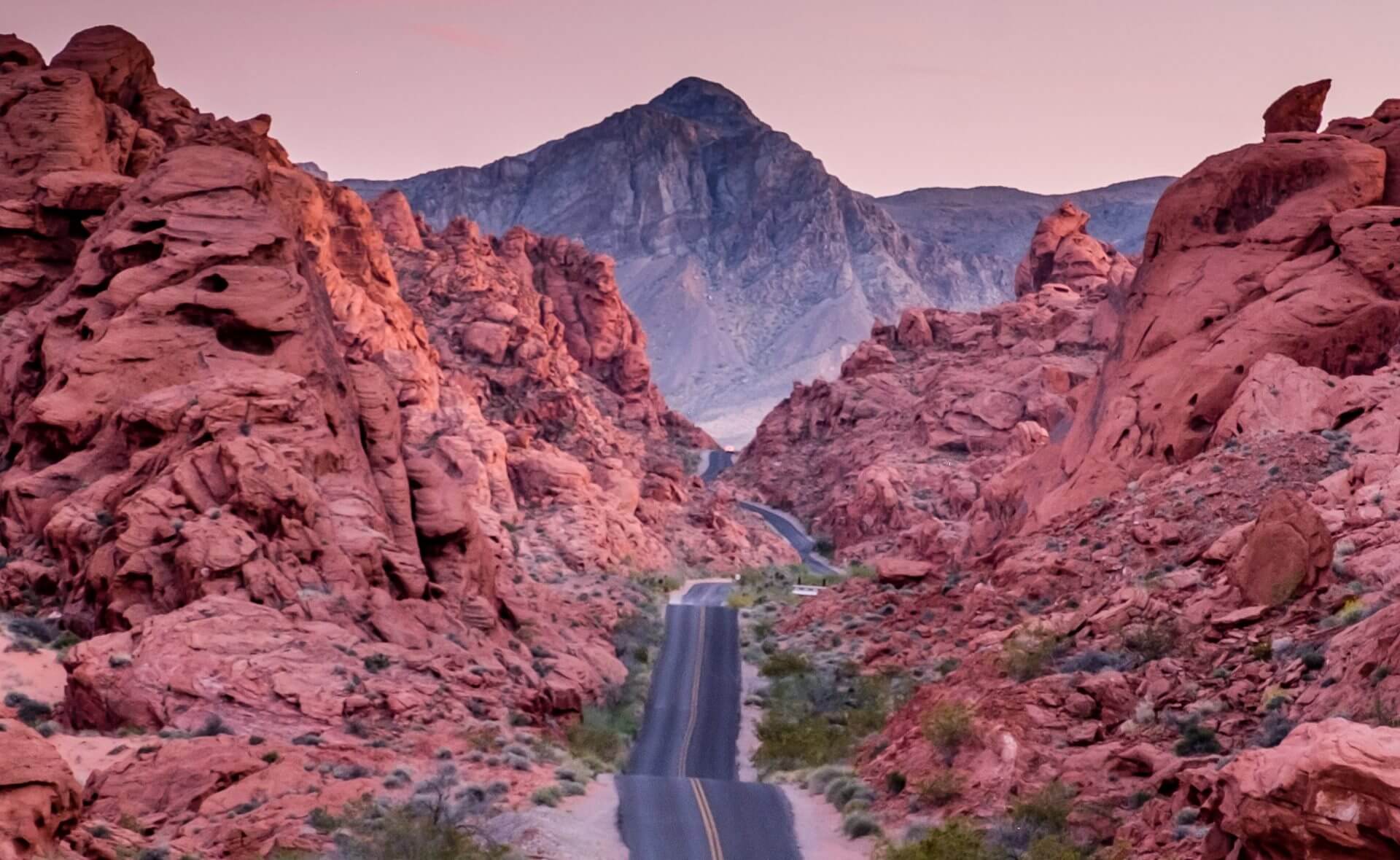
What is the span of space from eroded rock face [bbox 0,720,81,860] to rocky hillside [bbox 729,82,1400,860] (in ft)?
42.1

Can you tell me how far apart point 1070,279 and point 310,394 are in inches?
3291

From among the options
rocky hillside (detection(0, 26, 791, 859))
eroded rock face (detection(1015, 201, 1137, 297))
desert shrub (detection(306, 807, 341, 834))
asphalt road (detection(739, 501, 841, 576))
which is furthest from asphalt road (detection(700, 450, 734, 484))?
desert shrub (detection(306, 807, 341, 834))

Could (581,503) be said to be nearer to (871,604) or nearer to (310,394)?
(871,604)

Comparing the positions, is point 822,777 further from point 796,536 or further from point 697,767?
point 796,536

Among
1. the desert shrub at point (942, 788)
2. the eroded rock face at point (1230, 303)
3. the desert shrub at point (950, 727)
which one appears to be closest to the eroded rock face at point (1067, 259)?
the eroded rock face at point (1230, 303)

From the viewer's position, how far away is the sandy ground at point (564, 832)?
2600cm

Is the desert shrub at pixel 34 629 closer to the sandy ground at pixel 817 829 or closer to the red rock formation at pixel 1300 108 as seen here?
the sandy ground at pixel 817 829

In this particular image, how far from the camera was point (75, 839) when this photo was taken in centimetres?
1894

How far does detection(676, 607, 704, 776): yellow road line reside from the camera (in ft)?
132

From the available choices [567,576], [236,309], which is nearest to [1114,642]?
[236,309]

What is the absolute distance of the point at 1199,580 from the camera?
1177 inches

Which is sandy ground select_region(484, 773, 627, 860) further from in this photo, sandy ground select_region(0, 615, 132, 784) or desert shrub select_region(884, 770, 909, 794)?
sandy ground select_region(0, 615, 132, 784)

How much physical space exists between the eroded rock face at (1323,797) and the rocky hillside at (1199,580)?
0.03 m

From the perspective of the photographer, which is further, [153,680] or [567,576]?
[567,576]
